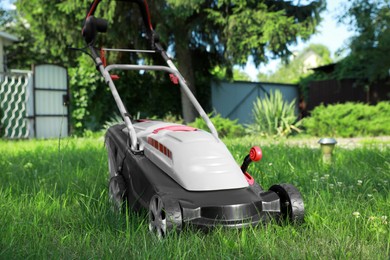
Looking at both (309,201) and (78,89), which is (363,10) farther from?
(309,201)

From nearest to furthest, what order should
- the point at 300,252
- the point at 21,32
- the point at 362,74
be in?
1. the point at 300,252
2. the point at 362,74
3. the point at 21,32

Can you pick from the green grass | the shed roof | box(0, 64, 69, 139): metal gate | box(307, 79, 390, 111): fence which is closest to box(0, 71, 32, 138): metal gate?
box(0, 64, 69, 139): metal gate

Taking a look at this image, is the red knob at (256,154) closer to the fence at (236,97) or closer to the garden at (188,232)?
the garden at (188,232)

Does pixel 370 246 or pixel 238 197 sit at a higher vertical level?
pixel 238 197

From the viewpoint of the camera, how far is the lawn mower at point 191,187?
2.13 metres

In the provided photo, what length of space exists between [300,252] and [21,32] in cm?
2192

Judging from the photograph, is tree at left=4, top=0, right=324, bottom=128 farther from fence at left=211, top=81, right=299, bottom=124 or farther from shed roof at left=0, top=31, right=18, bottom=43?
shed roof at left=0, top=31, right=18, bottom=43

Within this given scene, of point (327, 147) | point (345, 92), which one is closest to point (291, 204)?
point (327, 147)

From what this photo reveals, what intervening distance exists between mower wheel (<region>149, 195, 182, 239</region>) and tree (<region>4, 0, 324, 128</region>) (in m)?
8.19

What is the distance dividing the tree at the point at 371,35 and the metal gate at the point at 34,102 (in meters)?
8.62

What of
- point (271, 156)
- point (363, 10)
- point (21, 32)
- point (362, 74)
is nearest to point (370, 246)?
point (271, 156)

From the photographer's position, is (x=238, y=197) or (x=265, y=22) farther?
(x=265, y=22)

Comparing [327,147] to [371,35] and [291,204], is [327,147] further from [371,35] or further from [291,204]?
[371,35]

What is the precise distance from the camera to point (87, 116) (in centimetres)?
1191
